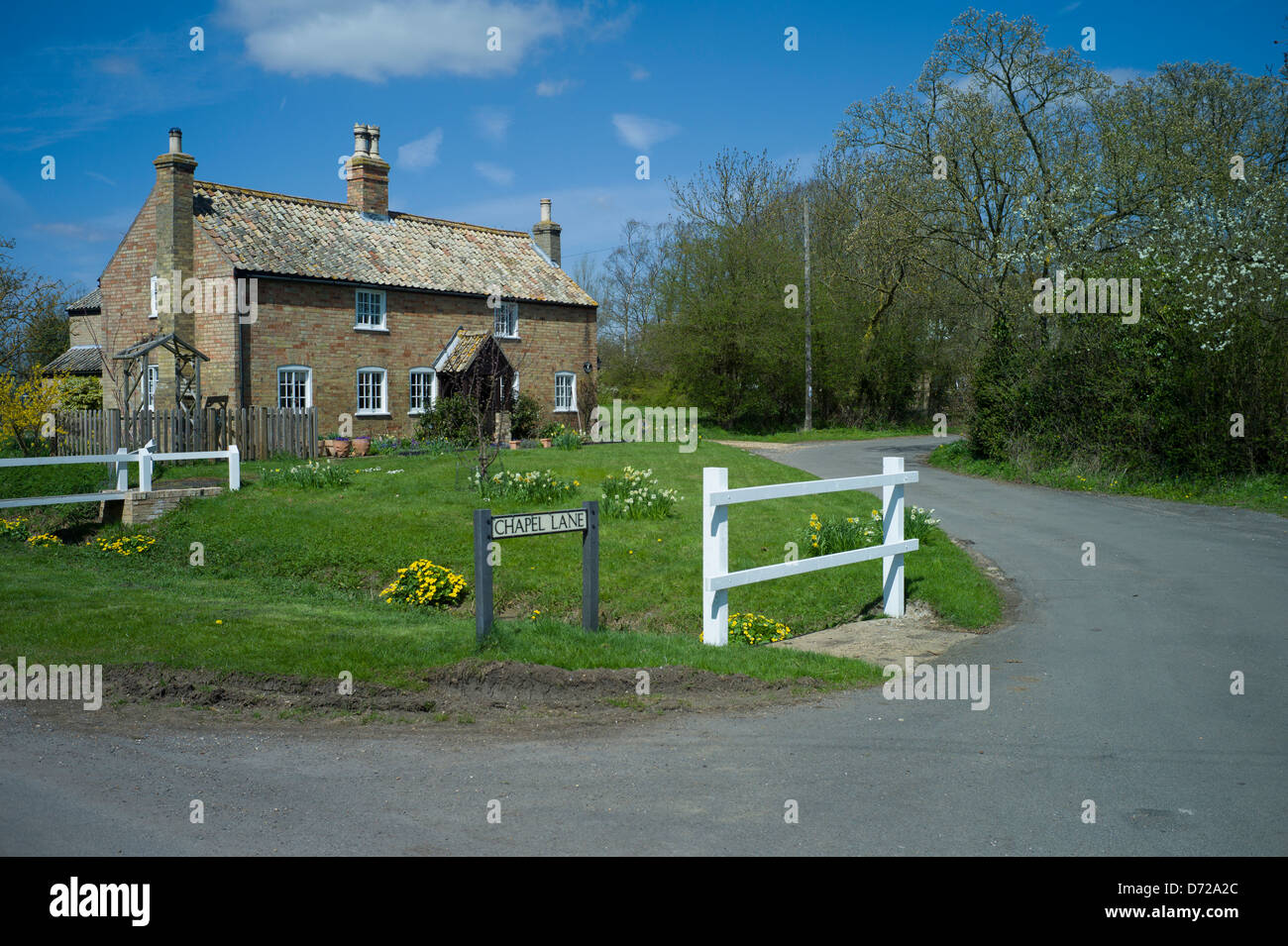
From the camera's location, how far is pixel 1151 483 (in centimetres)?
2133

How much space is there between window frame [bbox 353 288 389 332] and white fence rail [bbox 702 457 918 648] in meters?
23.7

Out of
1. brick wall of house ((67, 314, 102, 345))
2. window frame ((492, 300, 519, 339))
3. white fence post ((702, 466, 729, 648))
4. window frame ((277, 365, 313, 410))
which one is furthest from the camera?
brick wall of house ((67, 314, 102, 345))

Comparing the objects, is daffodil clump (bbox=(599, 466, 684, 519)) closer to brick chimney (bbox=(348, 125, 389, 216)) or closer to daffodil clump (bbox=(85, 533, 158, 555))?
daffodil clump (bbox=(85, 533, 158, 555))

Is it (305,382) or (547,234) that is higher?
(547,234)

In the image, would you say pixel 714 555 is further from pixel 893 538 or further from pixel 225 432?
pixel 225 432

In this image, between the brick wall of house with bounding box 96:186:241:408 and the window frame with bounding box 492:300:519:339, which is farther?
the window frame with bounding box 492:300:519:339

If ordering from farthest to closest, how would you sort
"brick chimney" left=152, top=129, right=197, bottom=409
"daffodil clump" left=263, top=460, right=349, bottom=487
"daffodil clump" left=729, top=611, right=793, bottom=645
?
1. "brick chimney" left=152, top=129, right=197, bottom=409
2. "daffodil clump" left=263, top=460, right=349, bottom=487
3. "daffodil clump" left=729, top=611, right=793, bottom=645

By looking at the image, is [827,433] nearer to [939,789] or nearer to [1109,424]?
[1109,424]

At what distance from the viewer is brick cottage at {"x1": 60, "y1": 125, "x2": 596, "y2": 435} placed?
2859 centimetres

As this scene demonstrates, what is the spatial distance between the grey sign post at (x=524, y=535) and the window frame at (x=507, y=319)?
27108mm

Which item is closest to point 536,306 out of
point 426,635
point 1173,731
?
point 426,635

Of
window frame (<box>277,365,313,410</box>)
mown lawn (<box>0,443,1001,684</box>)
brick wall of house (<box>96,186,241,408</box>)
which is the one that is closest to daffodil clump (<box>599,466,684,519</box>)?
mown lawn (<box>0,443,1001,684</box>)

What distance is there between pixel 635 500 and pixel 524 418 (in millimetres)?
19966

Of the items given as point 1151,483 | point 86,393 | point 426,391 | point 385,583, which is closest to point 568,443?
point 426,391
